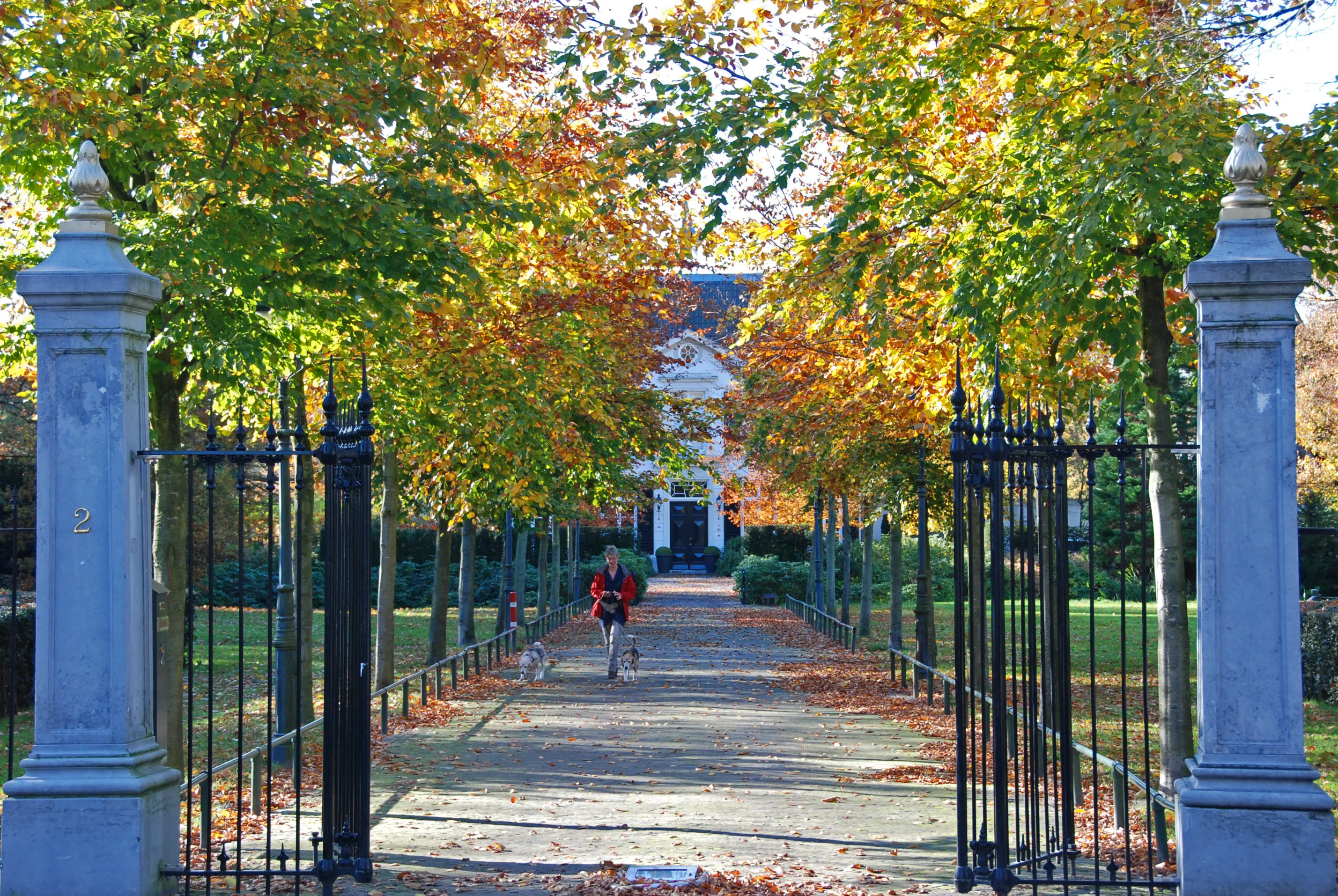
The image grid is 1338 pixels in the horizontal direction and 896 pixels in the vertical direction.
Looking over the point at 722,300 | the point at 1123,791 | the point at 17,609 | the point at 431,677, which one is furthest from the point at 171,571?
the point at 722,300

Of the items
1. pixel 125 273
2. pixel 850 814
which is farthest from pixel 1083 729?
pixel 125 273

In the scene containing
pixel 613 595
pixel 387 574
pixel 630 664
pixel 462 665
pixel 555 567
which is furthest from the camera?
pixel 555 567

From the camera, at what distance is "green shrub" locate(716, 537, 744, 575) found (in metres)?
54.7

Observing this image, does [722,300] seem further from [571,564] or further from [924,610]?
[924,610]

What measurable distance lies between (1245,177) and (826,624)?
2326 centimetres

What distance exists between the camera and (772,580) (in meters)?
41.3

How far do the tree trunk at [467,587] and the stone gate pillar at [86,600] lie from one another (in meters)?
15.3

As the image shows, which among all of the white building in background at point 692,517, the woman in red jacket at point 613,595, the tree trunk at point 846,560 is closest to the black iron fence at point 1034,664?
the woman in red jacket at point 613,595

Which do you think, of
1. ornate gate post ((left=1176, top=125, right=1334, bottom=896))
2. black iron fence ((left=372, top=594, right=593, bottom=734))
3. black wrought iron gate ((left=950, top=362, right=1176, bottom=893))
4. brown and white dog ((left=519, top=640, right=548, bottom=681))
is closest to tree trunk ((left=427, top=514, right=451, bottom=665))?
black iron fence ((left=372, top=594, right=593, bottom=734))

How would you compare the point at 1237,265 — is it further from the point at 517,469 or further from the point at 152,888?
the point at 517,469

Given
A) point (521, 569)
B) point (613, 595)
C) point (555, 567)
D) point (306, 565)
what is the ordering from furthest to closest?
point (555, 567), point (521, 569), point (613, 595), point (306, 565)

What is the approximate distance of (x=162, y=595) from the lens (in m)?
8.62

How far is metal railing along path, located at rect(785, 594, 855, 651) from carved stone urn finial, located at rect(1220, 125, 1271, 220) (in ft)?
60.2

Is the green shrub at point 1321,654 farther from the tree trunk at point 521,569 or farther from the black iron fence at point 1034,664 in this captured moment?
the tree trunk at point 521,569
